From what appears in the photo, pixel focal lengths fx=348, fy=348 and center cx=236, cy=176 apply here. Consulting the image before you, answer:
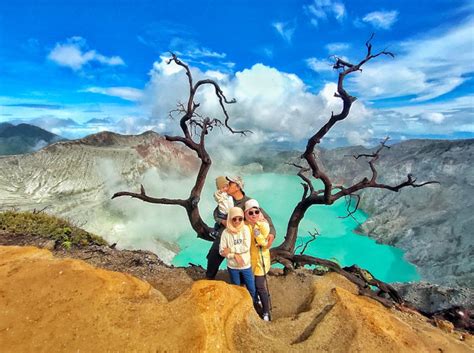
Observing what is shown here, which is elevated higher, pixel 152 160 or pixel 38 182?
pixel 152 160

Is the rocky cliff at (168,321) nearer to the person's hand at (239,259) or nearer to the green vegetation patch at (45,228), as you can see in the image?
the person's hand at (239,259)

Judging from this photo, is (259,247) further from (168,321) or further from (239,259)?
(168,321)

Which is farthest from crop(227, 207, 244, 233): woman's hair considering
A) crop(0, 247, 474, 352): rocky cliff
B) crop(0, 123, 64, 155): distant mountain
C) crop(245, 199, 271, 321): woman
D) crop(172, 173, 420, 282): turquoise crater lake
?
crop(0, 123, 64, 155): distant mountain

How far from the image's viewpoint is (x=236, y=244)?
5652 millimetres

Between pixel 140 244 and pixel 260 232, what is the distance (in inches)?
1764

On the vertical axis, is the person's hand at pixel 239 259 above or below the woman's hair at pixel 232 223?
below

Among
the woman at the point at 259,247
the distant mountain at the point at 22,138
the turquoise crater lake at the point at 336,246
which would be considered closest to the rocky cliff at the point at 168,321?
the woman at the point at 259,247

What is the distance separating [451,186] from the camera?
5144 centimetres

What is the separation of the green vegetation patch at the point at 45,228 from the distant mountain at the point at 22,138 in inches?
5487

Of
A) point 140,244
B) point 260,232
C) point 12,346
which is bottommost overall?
point 140,244

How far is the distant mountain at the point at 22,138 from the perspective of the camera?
133m

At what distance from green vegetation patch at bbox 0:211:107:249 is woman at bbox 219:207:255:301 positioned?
15.7 feet

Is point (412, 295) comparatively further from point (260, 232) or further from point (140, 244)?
point (140, 244)

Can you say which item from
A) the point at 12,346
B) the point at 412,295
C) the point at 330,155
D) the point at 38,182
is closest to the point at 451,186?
the point at 330,155
